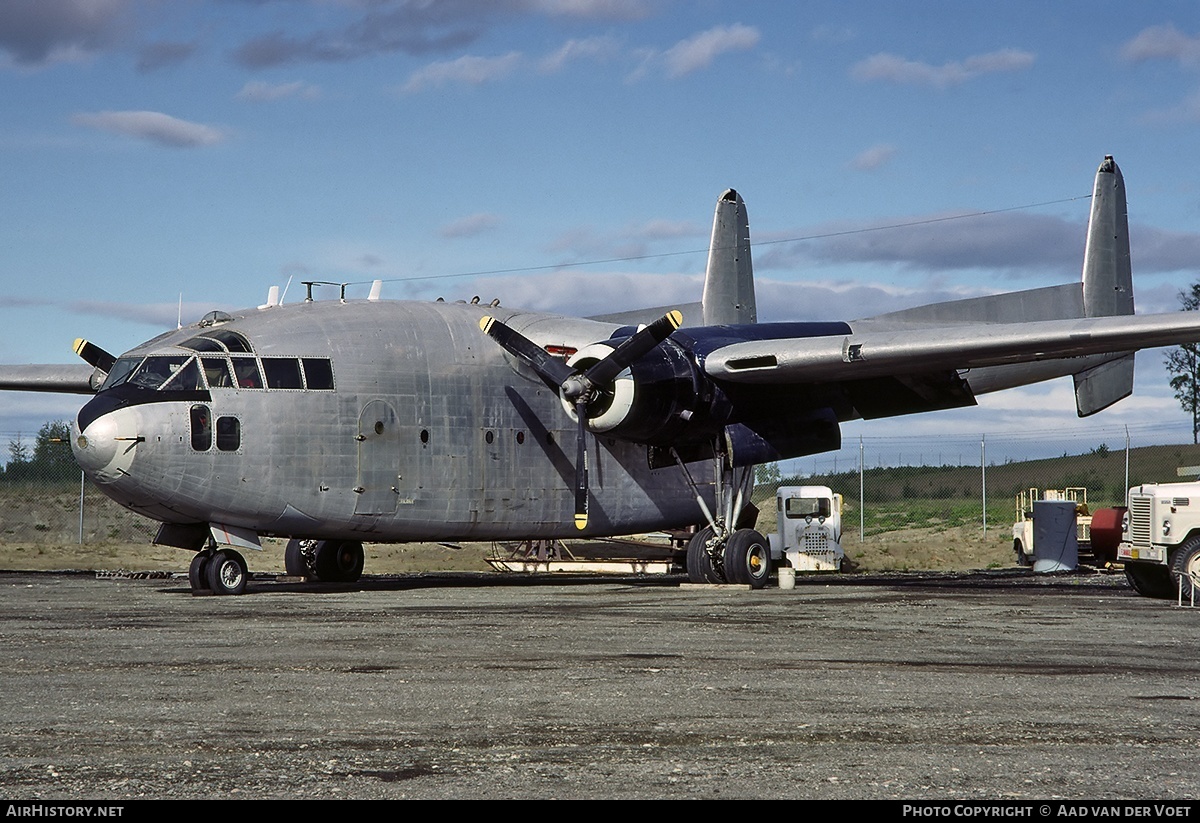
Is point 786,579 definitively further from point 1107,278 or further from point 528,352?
point 1107,278

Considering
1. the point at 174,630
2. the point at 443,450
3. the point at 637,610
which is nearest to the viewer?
the point at 174,630

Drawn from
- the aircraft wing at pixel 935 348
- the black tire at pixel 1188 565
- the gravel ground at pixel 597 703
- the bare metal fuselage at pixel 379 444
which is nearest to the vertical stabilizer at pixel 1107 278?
the aircraft wing at pixel 935 348

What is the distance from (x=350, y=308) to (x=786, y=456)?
795cm

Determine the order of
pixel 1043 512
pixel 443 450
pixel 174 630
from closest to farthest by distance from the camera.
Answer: pixel 174 630 → pixel 443 450 → pixel 1043 512

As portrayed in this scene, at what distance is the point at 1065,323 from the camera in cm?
2038

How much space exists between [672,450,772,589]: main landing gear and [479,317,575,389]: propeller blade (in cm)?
283

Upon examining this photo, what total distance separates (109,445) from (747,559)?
1039 cm

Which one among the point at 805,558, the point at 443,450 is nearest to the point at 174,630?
the point at 443,450

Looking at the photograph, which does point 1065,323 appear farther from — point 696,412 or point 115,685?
point 115,685

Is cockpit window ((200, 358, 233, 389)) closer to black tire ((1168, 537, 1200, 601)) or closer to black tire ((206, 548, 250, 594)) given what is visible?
black tire ((206, 548, 250, 594))

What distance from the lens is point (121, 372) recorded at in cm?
1930

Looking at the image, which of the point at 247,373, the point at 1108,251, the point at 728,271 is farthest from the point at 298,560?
the point at 1108,251

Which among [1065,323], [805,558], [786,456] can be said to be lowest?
[805,558]

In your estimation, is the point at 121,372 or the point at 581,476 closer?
the point at 121,372
